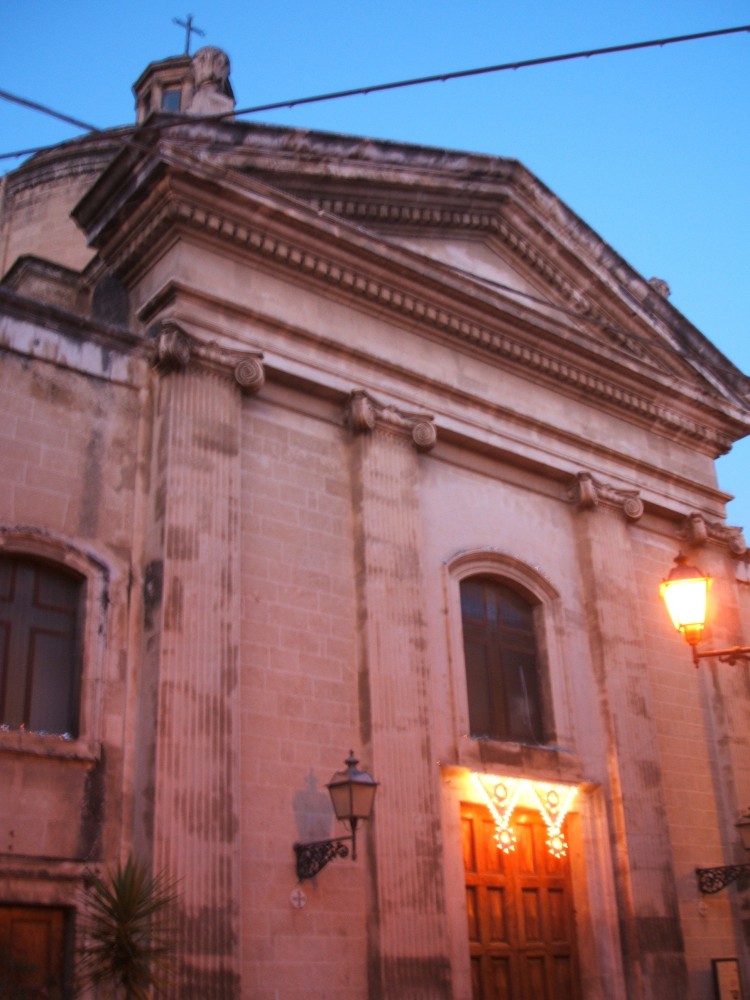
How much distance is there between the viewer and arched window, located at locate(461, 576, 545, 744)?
595 inches

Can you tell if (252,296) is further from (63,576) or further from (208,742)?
(208,742)

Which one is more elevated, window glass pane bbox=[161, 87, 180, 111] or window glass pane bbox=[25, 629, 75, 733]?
window glass pane bbox=[161, 87, 180, 111]

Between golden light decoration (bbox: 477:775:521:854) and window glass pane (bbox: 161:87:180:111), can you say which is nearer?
golden light decoration (bbox: 477:775:521:854)

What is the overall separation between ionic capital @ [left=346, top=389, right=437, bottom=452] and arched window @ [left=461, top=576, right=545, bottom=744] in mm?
1962

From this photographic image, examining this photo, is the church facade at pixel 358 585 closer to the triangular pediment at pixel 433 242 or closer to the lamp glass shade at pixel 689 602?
the triangular pediment at pixel 433 242

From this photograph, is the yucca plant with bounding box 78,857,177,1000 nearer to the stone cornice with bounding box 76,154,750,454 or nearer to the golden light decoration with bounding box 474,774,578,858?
the golden light decoration with bounding box 474,774,578,858

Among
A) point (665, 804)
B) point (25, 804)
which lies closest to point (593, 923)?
point (665, 804)

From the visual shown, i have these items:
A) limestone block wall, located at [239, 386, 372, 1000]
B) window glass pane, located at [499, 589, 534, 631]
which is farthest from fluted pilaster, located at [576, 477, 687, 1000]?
limestone block wall, located at [239, 386, 372, 1000]

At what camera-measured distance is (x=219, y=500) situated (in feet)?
42.0

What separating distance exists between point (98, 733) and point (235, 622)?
180 centimetres

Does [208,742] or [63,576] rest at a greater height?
[63,576]

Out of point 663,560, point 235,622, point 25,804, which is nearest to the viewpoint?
point 25,804

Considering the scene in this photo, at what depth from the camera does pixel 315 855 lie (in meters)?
11.9

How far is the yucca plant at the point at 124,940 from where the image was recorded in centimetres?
952
